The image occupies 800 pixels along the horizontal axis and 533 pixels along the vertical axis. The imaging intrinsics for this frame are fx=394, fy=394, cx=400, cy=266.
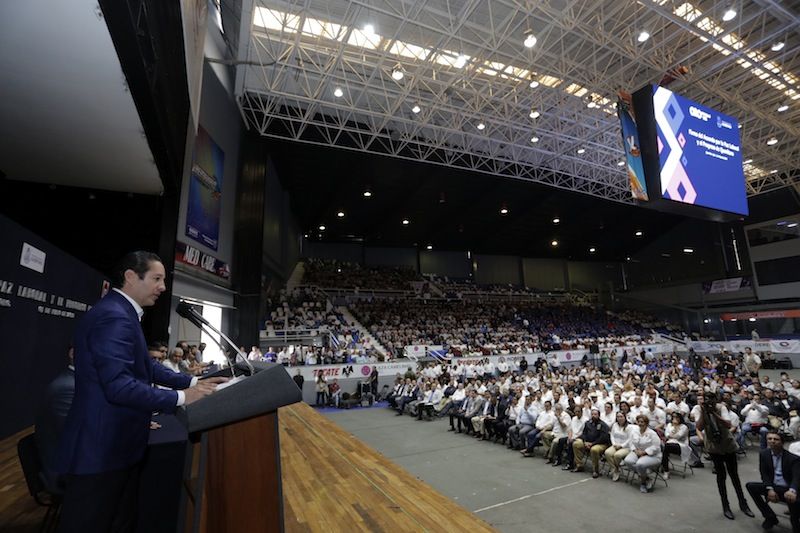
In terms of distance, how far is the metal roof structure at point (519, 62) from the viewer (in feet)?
32.1

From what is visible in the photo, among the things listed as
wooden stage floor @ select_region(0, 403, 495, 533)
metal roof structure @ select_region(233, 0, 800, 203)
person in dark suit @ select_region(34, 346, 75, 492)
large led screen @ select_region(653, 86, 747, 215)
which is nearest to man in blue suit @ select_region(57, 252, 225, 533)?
person in dark suit @ select_region(34, 346, 75, 492)

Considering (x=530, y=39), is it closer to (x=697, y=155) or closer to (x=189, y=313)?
(x=697, y=155)

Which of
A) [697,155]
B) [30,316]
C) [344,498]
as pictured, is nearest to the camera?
[344,498]

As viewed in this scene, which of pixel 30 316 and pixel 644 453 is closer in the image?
pixel 30 316

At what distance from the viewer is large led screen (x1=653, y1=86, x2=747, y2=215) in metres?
8.37

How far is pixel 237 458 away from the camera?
58.2 inches

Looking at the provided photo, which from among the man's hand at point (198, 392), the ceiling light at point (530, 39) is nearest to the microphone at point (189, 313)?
the man's hand at point (198, 392)

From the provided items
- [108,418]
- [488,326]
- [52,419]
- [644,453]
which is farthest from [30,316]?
[488,326]

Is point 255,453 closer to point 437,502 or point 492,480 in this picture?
point 437,502

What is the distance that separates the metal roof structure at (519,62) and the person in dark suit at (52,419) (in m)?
9.34

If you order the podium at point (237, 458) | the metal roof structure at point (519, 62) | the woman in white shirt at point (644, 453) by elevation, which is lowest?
the woman in white shirt at point (644, 453)

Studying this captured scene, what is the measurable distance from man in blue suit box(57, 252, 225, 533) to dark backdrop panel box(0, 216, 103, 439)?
3.57 metres

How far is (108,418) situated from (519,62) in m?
13.1

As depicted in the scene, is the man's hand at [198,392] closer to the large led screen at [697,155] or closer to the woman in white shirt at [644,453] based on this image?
the woman in white shirt at [644,453]
